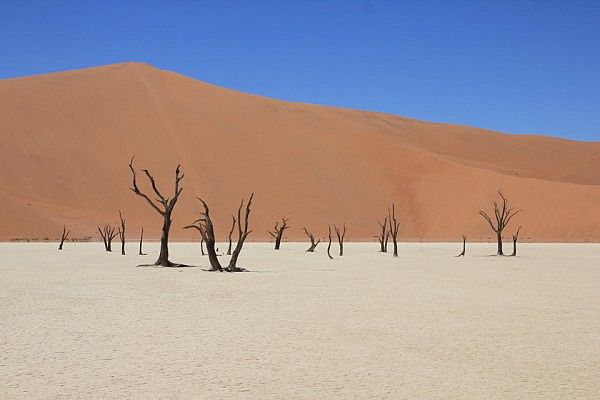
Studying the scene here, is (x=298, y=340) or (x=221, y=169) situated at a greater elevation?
(x=221, y=169)

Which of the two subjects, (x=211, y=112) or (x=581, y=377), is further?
(x=211, y=112)

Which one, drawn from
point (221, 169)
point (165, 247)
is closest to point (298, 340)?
point (165, 247)

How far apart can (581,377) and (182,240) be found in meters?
54.5

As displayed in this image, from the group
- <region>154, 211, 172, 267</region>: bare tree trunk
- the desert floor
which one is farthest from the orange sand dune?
the desert floor

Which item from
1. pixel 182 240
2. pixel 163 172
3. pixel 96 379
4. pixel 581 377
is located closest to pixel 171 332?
pixel 96 379

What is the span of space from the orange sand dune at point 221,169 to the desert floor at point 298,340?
41865 millimetres

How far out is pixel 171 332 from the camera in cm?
971

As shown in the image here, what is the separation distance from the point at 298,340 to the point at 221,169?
6322 centimetres

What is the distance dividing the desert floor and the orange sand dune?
41865mm

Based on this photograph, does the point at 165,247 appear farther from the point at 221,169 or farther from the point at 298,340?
the point at 221,169

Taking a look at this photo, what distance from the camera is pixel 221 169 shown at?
71625 millimetres

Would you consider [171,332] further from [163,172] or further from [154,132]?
[154,132]

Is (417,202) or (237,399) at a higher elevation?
(417,202)

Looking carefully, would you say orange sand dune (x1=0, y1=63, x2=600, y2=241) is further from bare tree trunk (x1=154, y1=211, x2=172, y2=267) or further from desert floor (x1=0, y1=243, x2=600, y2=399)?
desert floor (x1=0, y1=243, x2=600, y2=399)
